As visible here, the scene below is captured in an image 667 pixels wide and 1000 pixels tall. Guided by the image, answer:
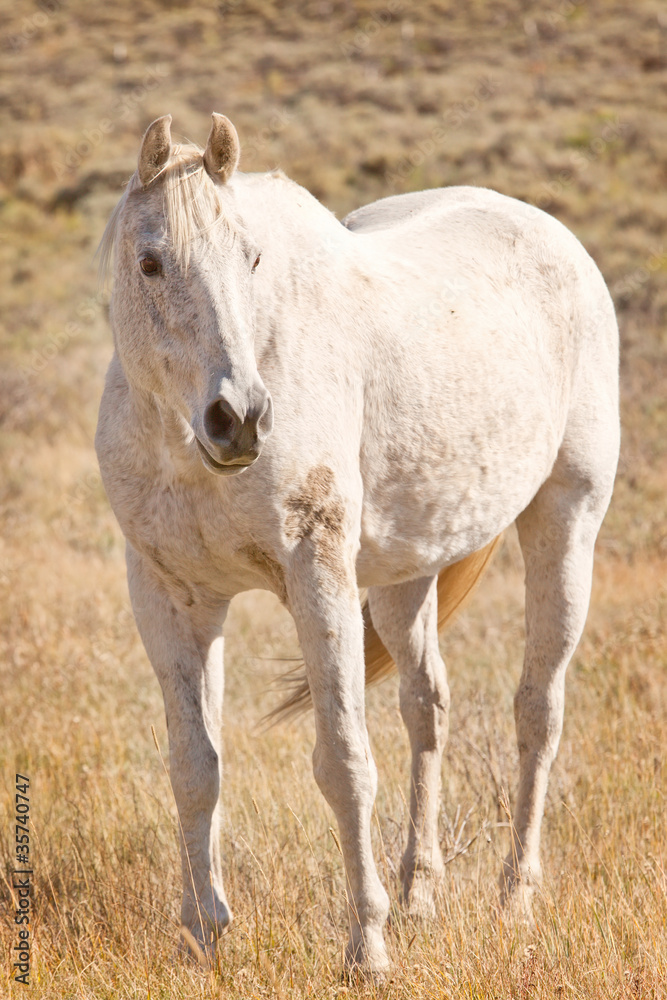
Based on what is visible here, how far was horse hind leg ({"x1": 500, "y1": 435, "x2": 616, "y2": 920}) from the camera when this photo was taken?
Answer: 12.0 ft

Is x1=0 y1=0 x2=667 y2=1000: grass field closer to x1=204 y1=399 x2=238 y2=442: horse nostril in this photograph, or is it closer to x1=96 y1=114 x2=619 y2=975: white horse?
x1=96 y1=114 x2=619 y2=975: white horse

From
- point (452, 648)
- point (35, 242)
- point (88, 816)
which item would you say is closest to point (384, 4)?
point (35, 242)

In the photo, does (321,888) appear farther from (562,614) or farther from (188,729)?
(562,614)

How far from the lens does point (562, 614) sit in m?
3.68

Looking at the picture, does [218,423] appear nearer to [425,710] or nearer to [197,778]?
[197,778]

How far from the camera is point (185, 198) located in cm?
223

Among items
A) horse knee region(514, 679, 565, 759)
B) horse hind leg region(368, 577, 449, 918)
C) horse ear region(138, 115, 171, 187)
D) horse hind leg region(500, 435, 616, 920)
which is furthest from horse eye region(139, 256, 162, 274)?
horse knee region(514, 679, 565, 759)

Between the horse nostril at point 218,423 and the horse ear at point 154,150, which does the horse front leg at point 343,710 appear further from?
the horse ear at point 154,150

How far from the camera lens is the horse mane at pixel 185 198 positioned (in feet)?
7.24

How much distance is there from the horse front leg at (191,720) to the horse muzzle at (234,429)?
801mm

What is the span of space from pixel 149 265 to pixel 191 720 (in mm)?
1338

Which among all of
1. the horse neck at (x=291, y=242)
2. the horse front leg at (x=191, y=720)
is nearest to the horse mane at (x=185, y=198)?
the horse neck at (x=291, y=242)

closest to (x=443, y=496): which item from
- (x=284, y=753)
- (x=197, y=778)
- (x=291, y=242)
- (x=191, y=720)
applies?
(x=291, y=242)

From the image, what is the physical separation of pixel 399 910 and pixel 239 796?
3.41 feet
